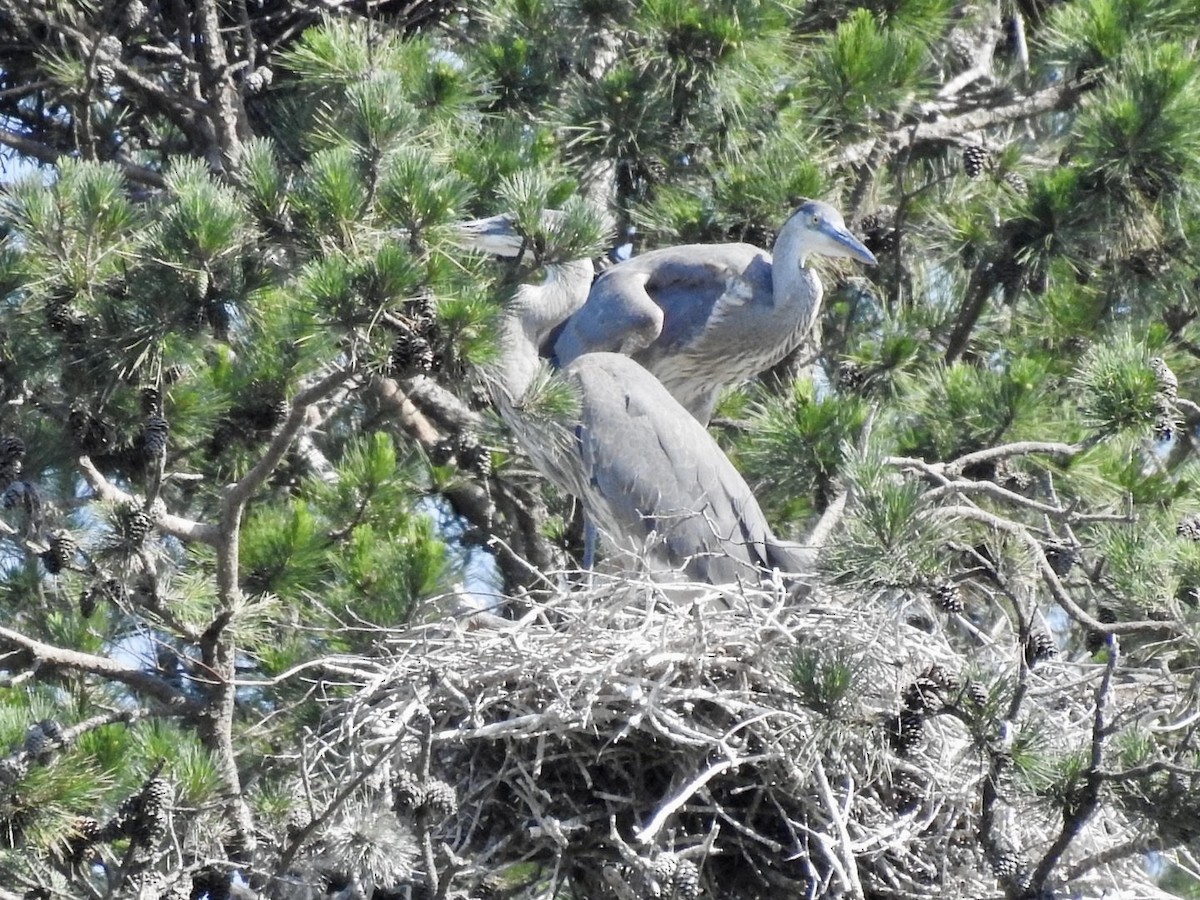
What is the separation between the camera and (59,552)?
3.86 metres

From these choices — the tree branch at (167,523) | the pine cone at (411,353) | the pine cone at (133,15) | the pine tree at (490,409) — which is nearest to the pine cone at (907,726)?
the pine tree at (490,409)

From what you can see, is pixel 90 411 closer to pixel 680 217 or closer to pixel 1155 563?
pixel 680 217

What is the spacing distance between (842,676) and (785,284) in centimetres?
186

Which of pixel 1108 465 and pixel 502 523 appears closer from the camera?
pixel 1108 465

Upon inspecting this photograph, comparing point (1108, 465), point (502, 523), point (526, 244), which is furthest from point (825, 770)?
point (502, 523)

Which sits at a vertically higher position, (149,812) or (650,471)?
(650,471)

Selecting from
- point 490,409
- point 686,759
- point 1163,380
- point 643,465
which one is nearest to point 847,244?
point 643,465

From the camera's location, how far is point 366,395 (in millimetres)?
5227

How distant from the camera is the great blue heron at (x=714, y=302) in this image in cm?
463

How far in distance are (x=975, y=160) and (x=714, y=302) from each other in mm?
993

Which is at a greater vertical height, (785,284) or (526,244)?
(526,244)

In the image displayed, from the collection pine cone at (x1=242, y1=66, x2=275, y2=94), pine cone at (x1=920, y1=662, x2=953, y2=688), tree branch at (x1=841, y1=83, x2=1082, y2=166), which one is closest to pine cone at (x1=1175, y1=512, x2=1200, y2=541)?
pine cone at (x1=920, y1=662, x2=953, y2=688)

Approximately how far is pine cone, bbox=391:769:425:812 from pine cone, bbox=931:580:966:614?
34.0 inches

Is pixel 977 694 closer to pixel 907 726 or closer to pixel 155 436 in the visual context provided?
pixel 907 726
